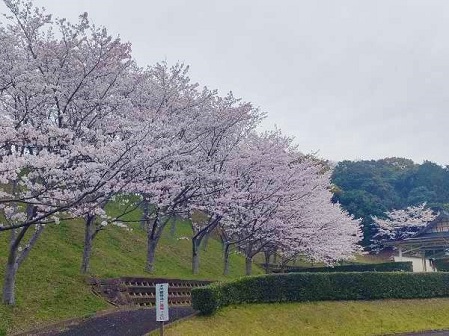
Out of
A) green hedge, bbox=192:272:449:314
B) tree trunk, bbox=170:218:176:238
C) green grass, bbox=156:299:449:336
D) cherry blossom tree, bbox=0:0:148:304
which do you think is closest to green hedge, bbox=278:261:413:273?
green hedge, bbox=192:272:449:314

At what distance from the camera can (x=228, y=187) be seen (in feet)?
69.2

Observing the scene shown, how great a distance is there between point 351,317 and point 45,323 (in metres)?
11.4

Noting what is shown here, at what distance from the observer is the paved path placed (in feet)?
41.6

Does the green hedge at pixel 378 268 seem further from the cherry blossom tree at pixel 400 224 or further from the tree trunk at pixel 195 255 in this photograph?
the cherry blossom tree at pixel 400 224

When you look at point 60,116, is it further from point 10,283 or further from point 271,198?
point 271,198

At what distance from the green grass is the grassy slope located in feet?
11.5

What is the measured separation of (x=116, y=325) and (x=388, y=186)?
58337mm

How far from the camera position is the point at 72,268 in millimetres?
17703

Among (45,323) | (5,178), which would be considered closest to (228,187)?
(45,323)

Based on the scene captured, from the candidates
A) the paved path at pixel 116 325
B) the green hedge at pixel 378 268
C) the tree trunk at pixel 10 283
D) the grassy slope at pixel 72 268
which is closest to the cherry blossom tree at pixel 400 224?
the green hedge at pixel 378 268

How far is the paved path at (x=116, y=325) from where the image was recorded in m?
12.7

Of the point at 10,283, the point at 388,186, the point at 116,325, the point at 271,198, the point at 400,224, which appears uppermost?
the point at 388,186

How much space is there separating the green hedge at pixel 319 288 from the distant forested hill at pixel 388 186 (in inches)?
1340

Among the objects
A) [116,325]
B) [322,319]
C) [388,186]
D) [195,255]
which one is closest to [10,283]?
[116,325]
